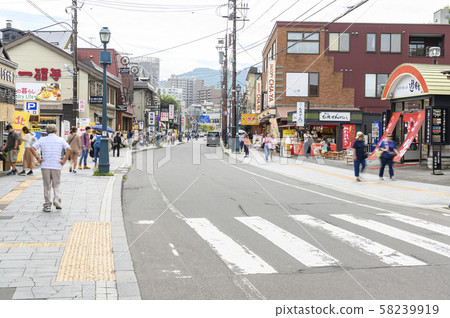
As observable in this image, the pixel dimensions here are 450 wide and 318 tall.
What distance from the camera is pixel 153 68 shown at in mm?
127875

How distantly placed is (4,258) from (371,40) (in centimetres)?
4038

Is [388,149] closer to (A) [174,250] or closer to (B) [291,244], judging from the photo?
(B) [291,244]

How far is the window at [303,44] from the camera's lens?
40.3 m

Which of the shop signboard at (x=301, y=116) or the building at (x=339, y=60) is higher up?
the building at (x=339, y=60)

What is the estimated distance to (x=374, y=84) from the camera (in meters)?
41.3

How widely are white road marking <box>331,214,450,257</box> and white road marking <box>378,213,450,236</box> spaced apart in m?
0.69

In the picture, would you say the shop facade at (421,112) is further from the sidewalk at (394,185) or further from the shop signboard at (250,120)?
the shop signboard at (250,120)

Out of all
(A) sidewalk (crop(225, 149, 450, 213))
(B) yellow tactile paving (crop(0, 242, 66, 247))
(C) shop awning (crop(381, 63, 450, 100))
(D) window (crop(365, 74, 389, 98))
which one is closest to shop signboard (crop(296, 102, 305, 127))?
(C) shop awning (crop(381, 63, 450, 100))

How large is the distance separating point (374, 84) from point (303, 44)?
7.67 m

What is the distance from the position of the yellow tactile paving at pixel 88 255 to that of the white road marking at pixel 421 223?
5786mm

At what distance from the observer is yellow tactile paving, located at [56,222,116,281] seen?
5.20 meters

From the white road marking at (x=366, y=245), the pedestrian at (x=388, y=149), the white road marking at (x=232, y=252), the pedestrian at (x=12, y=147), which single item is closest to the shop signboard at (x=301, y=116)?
the pedestrian at (x=388, y=149)

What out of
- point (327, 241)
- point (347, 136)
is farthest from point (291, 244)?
point (347, 136)
